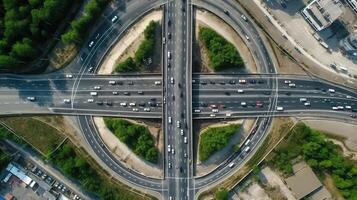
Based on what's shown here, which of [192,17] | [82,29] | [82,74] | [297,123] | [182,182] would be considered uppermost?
[192,17]

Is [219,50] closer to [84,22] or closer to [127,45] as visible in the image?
[127,45]

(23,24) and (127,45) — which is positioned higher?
(127,45)

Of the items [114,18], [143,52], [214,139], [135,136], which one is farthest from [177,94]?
[114,18]

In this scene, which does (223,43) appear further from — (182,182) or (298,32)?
(182,182)

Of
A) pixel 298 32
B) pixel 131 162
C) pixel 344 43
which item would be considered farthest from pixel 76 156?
pixel 344 43

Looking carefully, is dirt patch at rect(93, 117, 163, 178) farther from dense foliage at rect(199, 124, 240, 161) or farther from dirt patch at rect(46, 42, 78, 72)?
dirt patch at rect(46, 42, 78, 72)

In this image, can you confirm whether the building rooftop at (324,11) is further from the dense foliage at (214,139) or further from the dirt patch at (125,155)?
the dirt patch at (125,155)

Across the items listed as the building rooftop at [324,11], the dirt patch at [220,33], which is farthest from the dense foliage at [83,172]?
the building rooftop at [324,11]
